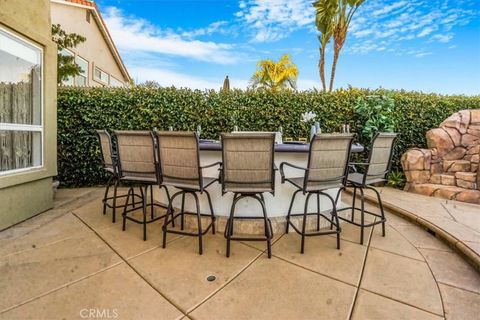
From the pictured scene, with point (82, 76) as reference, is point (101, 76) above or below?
above

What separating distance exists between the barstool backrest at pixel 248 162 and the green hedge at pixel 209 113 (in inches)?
111

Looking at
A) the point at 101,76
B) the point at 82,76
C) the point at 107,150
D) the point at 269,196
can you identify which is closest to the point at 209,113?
the point at 107,150

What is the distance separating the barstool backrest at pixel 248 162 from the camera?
189 cm

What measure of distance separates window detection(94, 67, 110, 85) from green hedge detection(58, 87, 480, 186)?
7.24m

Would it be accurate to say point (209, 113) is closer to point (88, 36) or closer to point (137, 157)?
point (137, 157)

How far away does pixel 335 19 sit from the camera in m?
8.55

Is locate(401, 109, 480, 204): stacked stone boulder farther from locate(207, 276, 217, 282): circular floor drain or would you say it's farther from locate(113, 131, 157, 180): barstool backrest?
locate(113, 131, 157, 180): barstool backrest

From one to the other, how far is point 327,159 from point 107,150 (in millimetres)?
2513

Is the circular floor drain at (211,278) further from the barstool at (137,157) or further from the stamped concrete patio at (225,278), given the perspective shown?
the barstool at (137,157)

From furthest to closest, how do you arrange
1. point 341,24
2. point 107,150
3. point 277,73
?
point 277,73, point 341,24, point 107,150

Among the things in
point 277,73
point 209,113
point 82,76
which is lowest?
point 209,113

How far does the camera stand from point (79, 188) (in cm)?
458

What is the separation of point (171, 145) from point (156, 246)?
40.2 inches

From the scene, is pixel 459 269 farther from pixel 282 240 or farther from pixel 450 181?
pixel 450 181
